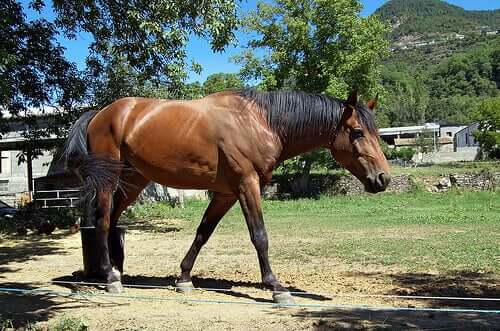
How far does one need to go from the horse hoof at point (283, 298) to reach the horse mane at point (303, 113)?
1746mm

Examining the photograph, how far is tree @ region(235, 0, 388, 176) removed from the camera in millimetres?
27531

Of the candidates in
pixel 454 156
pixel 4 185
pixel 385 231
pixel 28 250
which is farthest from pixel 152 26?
pixel 454 156

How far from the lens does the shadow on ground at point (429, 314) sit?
14.5 feet

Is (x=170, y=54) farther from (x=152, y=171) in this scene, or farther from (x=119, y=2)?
(x=152, y=171)

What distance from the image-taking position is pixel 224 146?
5.76 meters

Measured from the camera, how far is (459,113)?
111 meters

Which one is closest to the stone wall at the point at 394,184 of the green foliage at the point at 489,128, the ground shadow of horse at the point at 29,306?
the ground shadow of horse at the point at 29,306

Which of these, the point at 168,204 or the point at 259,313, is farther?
the point at 168,204

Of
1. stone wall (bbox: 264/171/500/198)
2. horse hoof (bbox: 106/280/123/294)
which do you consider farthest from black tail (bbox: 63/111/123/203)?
stone wall (bbox: 264/171/500/198)

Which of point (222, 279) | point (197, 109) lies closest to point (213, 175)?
point (197, 109)

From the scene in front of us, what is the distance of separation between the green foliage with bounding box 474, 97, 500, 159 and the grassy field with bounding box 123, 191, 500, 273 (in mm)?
30803

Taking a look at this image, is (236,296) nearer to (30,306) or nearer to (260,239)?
(260,239)

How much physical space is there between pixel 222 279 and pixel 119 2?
5.23 m

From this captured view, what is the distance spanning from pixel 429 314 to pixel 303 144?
2.25 metres
